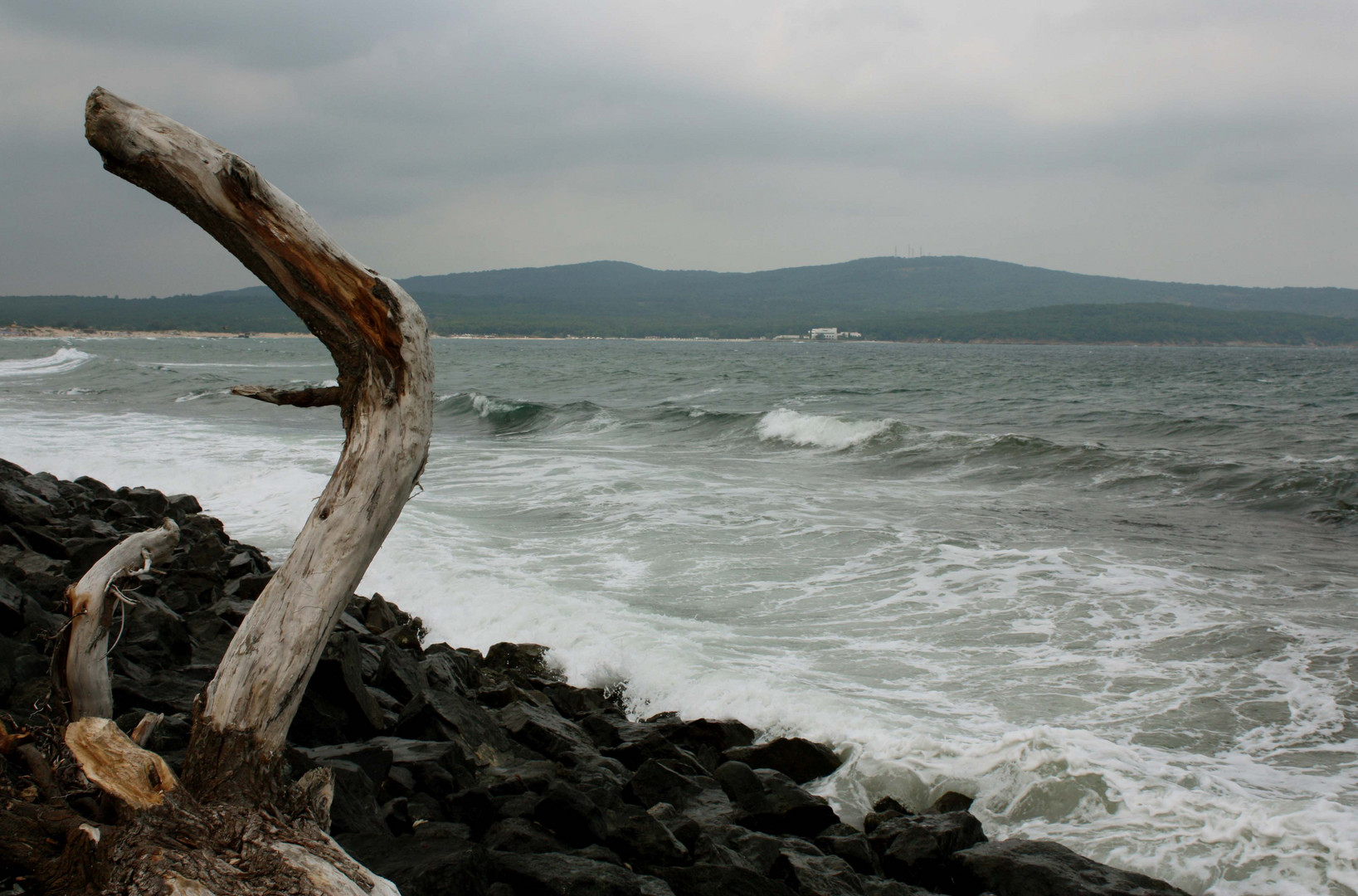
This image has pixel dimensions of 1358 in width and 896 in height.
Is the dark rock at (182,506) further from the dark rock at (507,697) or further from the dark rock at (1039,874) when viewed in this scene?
the dark rock at (1039,874)

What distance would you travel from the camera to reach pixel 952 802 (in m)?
4.41

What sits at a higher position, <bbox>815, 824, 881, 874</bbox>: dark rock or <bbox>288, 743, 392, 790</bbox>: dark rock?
<bbox>288, 743, 392, 790</bbox>: dark rock

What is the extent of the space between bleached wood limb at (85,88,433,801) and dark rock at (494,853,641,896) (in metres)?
0.81

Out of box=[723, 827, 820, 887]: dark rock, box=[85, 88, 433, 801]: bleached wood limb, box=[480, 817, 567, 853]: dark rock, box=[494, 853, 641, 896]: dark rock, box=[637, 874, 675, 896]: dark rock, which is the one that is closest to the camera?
box=[85, 88, 433, 801]: bleached wood limb

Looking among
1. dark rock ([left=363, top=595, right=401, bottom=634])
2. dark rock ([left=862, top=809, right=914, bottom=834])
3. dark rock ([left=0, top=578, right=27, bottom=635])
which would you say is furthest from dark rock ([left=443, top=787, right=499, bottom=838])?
dark rock ([left=363, top=595, right=401, bottom=634])

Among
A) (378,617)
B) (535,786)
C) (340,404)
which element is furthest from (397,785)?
(378,617)

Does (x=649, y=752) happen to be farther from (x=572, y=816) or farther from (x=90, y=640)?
(x=90, y=640)

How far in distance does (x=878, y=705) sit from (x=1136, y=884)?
6.85 ft

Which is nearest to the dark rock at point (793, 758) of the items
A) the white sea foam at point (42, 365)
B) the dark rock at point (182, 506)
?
the dark rock at point (182, 506)

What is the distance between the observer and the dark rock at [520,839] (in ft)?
10.8

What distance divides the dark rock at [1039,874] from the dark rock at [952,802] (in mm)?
609

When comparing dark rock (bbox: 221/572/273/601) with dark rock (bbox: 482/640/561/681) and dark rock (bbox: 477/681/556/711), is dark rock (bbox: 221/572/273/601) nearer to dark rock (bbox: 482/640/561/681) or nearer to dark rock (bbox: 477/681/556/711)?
dark rock (bbox: 482/640/561/681)

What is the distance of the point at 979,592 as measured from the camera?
8.31 m

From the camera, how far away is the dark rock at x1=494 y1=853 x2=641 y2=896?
297 centimetres
